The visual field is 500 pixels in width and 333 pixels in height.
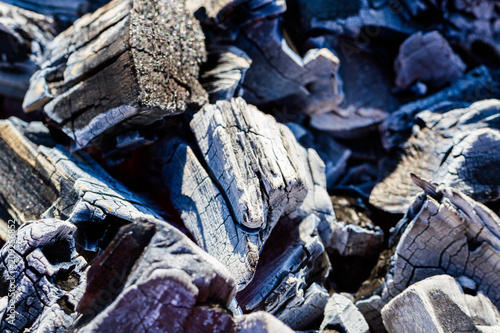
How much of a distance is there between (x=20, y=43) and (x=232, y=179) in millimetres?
1859

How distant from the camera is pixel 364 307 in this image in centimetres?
198

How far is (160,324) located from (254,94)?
1699 mm

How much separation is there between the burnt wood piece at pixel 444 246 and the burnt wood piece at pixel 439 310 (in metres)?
0.16

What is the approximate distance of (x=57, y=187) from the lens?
1.88m

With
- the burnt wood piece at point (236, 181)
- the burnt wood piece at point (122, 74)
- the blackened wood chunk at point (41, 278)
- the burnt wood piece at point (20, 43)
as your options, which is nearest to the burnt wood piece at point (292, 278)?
the burnt wood piece at point (236, 181)

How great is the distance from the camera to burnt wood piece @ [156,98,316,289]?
1655 millimetres

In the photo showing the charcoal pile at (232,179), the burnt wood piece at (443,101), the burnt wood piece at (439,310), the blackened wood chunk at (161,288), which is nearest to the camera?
the blackened wood chunk at (161,288)

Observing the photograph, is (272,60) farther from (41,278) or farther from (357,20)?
(41,278)

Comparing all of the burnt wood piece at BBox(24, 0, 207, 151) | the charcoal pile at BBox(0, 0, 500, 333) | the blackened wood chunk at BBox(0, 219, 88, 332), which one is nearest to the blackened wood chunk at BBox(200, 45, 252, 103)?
the charcoal pile at BBox(0, 0, 500, 333)

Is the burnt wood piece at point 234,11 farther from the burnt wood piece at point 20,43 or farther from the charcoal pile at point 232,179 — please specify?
the burnt wood piece at point 20,43

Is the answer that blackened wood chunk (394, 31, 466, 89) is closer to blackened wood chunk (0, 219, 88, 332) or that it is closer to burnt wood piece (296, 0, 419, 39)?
burnt wood piece (296, 0, 419, 39)

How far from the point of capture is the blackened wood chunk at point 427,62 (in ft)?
9.15

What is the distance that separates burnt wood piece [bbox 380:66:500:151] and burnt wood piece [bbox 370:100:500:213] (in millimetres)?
88

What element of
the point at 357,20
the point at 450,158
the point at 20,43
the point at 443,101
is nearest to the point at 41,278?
the point at 20,43
